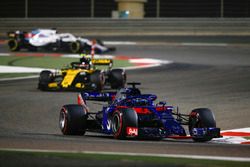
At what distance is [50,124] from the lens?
13781mm

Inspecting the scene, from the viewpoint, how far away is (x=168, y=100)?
17312 mm

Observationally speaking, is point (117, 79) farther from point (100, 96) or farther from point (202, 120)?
point (202, 120)

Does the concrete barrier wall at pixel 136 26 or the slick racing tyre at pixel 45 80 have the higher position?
the concrete barrier wall at pixel 136 26

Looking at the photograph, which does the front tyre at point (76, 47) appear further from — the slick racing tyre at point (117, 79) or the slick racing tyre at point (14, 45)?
the slick racing tyre at point (117, 79)

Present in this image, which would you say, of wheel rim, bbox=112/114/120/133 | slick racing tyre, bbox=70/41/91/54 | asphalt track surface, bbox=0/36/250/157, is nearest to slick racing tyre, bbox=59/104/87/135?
asphalt track surface, bbox=0/36/250/157

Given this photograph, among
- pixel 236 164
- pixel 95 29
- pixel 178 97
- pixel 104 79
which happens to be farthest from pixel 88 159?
pixel 95 29

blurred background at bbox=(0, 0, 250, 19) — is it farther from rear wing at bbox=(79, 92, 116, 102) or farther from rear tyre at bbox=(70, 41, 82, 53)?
rear wing at bbox=(79, 92, 116, 102)

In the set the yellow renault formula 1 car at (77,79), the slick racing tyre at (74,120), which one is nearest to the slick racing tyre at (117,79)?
the yellow renault formula 1 car at (77,79)

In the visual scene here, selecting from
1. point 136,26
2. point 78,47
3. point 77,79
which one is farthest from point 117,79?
point 136,26

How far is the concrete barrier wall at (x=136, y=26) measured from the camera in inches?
1497

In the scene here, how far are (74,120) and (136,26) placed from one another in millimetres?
27348

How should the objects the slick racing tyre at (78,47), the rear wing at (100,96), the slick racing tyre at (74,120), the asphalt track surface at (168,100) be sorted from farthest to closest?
the slick racing tyre at (78,47) < the rear wing at (100,96) < the slick racing tyre at (74,120) < the asphalt track surface at (168,100)

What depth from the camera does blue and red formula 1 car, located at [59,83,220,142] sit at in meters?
11.0

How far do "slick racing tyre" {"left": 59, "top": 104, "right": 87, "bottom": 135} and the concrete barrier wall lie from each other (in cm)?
2665
